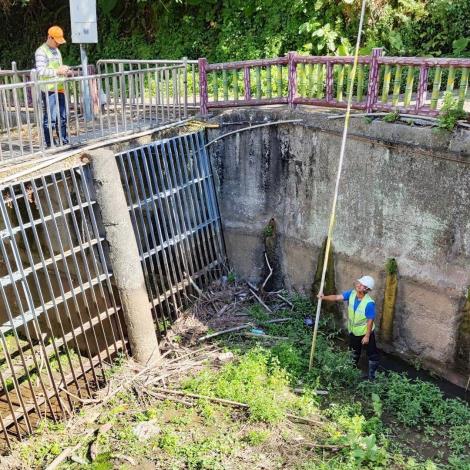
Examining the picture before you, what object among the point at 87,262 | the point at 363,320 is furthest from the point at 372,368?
the point at 87,262

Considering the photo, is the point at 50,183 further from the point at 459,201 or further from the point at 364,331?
the point at 459,201

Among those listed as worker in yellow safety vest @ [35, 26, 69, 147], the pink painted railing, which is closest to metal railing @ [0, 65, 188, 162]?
worker in yellow safety vest @ [35, 26, 69, 147]

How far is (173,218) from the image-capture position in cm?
970

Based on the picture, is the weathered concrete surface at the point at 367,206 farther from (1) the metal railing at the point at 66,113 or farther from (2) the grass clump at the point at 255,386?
(2) the grass clump at the point at 255,386

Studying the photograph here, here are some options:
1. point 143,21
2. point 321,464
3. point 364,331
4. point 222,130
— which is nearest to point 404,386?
point 364,331

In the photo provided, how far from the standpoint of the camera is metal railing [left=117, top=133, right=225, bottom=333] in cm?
918

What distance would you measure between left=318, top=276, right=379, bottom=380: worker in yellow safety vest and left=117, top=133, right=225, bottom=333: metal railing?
107 inches

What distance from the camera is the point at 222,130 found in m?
10.2

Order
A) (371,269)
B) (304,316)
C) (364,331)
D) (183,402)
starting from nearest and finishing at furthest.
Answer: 1. (183,402)
2. (364,331)
3. (371,269)
4. (304,316)

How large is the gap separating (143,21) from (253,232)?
9.32 metres

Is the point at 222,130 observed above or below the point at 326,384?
above

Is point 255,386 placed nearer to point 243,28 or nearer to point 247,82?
point 247,82

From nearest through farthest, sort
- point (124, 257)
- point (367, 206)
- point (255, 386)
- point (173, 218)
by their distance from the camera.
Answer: point (255, 386)
point (124, 257)
point (367, 206)
point (173, 218)

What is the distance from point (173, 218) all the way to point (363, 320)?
3657mm
